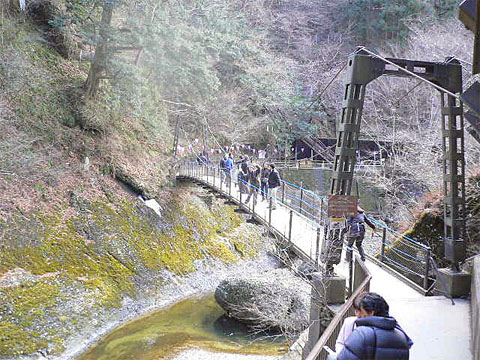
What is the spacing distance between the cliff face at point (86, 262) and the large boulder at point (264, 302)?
2.18 meters

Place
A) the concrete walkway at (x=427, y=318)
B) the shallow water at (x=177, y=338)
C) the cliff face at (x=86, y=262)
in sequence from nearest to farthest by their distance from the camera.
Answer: the concrete walkway at (x=427, y=318)
the cliff face at (x=86, y=262)
the shallow water at (x=177, y=338)

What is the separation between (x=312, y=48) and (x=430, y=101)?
46.4ft

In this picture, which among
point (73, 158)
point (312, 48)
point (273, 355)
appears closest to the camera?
point (273, 355)

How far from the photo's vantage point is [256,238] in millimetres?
17641

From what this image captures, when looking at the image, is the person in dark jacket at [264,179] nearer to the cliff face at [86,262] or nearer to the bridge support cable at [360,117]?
the cliff face at [86,262]

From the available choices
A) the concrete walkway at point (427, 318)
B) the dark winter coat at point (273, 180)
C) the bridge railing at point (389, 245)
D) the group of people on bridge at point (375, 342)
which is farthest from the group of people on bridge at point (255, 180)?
the group of people on bridge at point (375, 342)

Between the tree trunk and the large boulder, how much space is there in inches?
320

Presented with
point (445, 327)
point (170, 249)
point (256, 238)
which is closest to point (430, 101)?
point (256, 238)

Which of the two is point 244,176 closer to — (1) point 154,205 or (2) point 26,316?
(1) point 154,205

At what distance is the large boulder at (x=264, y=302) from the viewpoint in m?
9.55

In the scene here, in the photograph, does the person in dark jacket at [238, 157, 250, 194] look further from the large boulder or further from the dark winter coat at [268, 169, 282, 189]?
the large boulder

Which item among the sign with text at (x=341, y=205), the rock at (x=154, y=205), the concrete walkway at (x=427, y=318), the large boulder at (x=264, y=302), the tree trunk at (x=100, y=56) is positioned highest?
the tree trunk at (x=100, y=56)

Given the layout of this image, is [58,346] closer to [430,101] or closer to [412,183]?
[412,183]

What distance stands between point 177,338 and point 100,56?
29.8 feet
